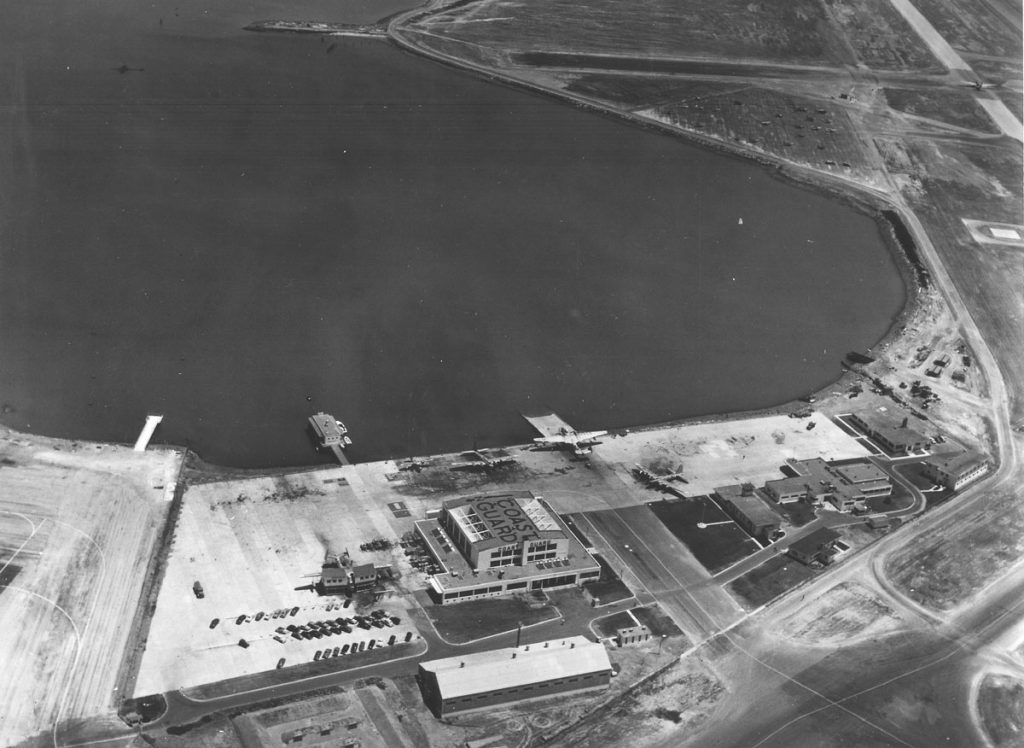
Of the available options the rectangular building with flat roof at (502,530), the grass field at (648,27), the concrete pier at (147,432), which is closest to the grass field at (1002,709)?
→ the rectangular building with flat roof at (502,530)

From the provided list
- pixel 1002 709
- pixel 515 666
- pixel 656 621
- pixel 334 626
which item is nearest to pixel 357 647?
pixel 334 626

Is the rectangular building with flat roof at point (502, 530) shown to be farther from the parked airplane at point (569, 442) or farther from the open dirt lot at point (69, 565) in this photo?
the open dirt lot at point (69, 565)

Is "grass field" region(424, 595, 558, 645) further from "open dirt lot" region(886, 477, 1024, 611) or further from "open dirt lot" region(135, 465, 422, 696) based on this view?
"open dirt lot" region(886, 477, 1024, 611)

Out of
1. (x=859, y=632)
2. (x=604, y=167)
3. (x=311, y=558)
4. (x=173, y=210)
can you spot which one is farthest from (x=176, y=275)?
(x=859, y=632)

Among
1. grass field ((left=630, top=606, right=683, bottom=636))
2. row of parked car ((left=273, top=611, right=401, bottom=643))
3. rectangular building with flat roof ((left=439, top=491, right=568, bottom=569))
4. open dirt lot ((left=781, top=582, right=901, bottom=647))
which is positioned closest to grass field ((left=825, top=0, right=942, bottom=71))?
open dirt lot ((left=781, top=582, right=901, bottom=647))

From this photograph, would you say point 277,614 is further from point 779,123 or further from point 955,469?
point 779,123

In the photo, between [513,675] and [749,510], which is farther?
[749,510]
